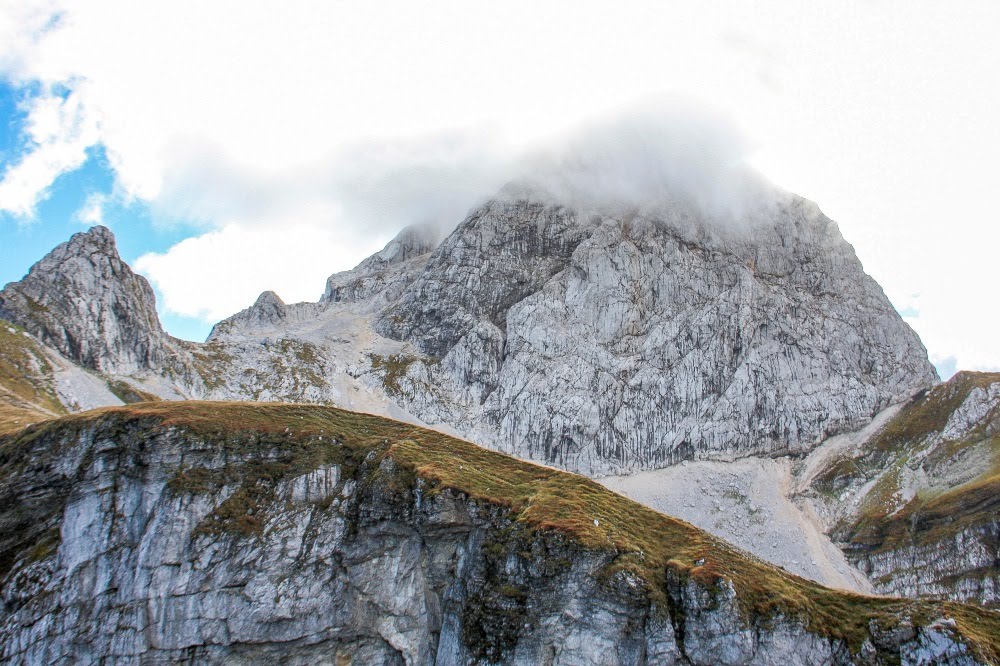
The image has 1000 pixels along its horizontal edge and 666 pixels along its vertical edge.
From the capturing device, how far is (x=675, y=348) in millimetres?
174875

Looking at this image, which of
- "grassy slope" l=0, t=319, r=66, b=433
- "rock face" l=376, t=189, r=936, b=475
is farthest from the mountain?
"grassy slope" l=0, t=319, r=66, b=433

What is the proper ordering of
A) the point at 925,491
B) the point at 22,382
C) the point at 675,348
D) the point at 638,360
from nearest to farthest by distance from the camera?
the point at 22,382 < the point at 925,491 < the point at 675,348 < the point at 638,360

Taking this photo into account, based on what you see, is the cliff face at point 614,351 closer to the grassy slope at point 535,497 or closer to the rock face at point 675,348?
the rock face at point 675,348

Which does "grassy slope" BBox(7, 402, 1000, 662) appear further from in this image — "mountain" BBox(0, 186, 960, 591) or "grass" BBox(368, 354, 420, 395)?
"grass" BBox(368, 354, 420, 395)

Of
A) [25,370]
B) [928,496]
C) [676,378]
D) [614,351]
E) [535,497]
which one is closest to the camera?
[535,497]

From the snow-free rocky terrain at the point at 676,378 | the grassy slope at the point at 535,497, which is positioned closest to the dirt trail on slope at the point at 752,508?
the snow-free rocky terrain at the point at 676,378

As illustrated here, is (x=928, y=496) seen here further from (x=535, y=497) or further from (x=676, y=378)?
(x=535, y=497)

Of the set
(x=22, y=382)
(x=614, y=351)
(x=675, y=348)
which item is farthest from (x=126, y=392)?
(x=675, y=348)

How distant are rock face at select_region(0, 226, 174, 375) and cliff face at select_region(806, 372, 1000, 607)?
15944 centimetres

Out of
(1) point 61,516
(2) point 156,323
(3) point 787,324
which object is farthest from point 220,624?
(3) point 787,324

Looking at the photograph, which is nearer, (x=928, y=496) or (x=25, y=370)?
(x=25, y=370)

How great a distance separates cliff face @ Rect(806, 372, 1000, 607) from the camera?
378 ft

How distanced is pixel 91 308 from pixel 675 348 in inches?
5661

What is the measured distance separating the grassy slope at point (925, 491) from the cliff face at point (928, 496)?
0.66ft
